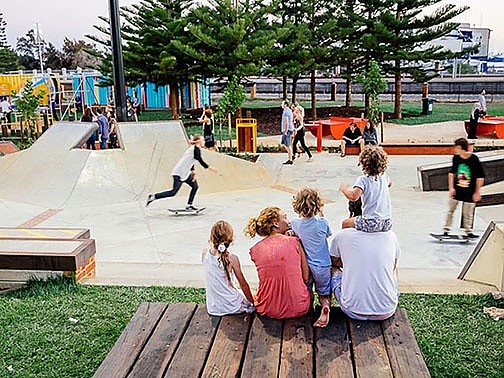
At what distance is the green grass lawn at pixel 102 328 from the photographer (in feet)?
11.5

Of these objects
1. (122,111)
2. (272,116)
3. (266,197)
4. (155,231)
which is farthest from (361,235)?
(272,116)

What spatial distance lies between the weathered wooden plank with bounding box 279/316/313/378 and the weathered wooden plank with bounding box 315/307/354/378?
0.04 m

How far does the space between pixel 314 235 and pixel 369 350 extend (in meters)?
0.85

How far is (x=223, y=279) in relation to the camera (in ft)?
11.3

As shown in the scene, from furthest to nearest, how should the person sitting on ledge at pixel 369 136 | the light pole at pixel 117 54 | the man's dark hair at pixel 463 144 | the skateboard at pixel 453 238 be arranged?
the person sitting on ledge at pixel 369 136, the light pole at pixel 117 54, the skateboard at pixel 453 238, the man's dark hair at pixel 463 144

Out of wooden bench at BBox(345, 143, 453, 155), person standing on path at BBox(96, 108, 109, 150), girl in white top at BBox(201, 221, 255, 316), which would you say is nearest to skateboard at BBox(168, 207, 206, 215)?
person standing on path at BBox(96, 108, 109, 150)

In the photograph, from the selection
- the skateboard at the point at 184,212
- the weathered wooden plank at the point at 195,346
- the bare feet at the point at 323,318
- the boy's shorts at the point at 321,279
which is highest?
the boy's shorts at the point at 321,279

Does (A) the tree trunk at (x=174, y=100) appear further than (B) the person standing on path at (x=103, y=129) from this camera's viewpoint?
Yes

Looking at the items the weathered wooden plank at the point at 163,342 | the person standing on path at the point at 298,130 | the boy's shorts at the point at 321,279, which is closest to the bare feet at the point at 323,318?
the boy's shorts at the point at 321,279

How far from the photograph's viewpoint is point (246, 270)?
5867 mm

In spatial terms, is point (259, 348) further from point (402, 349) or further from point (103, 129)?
point (103, 129)

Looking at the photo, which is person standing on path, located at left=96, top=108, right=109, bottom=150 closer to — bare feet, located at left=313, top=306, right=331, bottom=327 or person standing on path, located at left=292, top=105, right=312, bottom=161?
person standing on path, located at left=292, top=105, right=312, bottom=161

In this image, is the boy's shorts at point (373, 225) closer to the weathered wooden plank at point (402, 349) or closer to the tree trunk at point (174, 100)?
the weathered wooden plank at point (402, 349)

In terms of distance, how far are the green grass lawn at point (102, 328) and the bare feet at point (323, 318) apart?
2.48ft
